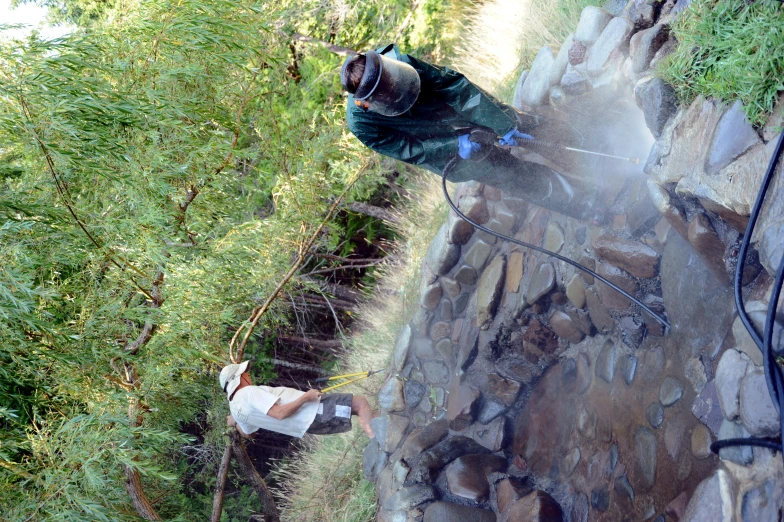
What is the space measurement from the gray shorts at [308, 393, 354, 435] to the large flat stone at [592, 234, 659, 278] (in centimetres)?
216

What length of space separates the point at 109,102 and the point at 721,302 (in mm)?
3405

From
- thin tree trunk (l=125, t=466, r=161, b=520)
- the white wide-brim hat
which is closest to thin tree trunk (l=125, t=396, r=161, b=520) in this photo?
thin tree trunk (l=125, t=466, r=161, b=520)

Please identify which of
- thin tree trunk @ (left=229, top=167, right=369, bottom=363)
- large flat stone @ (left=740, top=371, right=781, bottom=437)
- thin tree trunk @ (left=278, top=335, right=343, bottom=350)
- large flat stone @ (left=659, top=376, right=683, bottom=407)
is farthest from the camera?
thin tree trunk @ (left=278, top=335, right=343, bottom=350)

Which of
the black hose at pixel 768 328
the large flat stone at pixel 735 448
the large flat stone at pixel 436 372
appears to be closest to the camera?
the black hose at pixel 768 328

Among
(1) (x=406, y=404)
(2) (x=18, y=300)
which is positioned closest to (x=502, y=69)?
(1) (x=406, y=404)

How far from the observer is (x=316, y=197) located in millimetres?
5949

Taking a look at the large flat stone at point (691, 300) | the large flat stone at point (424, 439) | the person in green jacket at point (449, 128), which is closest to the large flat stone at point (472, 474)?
the large flat stone at point (424, 439)

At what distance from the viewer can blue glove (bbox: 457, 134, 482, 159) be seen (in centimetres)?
360

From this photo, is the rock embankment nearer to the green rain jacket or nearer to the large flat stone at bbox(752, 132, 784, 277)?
the large flat stone at bbox(752, 132, 784, 277)

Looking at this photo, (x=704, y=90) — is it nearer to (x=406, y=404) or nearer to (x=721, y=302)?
(x=721, y=302)

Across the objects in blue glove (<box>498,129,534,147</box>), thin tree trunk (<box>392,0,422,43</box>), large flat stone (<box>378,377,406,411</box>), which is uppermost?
blue glove (<box>498,129,534,147</box>)

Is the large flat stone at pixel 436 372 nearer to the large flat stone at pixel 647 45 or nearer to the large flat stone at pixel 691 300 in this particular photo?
the large flat stone at pixel 691 300

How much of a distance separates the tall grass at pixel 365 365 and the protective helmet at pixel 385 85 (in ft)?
8.22

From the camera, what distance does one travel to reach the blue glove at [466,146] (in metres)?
3.60
